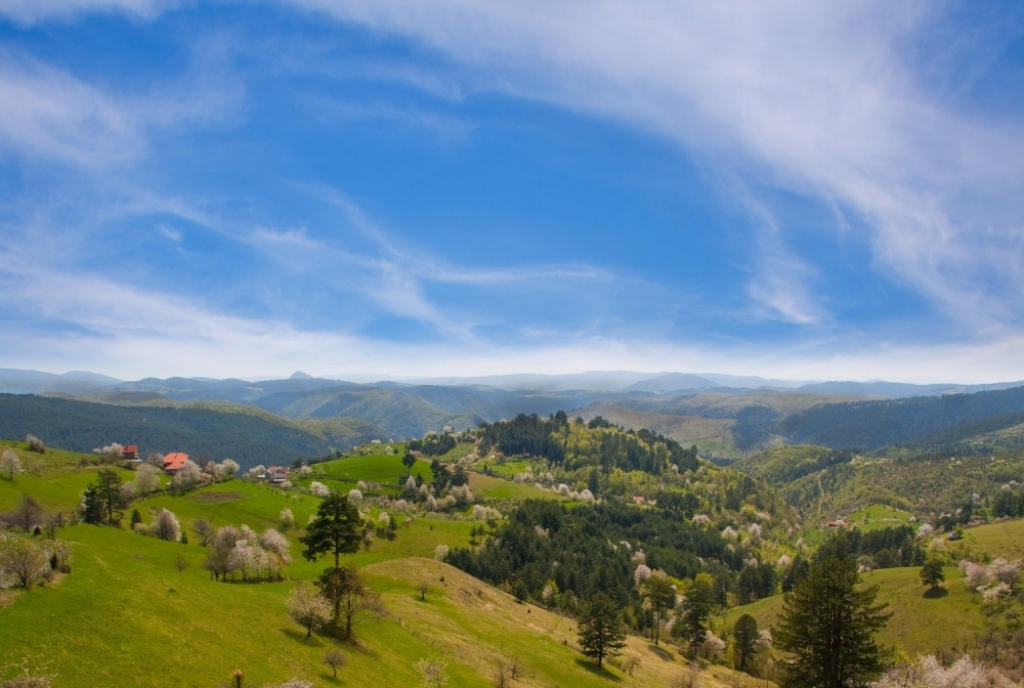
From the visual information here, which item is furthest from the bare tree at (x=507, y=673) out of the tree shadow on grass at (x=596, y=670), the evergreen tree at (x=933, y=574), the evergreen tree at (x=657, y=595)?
the evergreen tree at (x=933, y=574)

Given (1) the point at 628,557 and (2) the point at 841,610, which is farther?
(1) the point at 628,557

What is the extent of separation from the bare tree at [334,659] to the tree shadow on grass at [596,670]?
4550 centimetres

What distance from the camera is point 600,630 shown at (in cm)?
8169

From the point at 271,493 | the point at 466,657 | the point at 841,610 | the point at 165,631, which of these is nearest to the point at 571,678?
the point at 466,657

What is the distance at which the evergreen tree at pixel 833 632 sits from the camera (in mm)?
48438

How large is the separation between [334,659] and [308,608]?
27.1 ft

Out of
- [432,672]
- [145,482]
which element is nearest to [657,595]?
[432,672]

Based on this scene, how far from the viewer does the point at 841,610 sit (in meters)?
49.2

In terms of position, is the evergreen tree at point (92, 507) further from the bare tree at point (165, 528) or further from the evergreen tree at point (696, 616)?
the evergreen tree at point (696, 616)

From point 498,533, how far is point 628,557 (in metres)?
49.6

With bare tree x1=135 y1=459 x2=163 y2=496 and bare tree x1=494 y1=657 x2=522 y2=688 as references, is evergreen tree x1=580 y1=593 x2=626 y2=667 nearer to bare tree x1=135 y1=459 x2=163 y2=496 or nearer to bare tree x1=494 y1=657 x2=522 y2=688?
bare tree x1=494 y1=657 x2=522 y2=688

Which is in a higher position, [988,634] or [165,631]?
[165,631]

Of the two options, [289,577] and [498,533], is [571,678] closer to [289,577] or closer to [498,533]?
[289,577]

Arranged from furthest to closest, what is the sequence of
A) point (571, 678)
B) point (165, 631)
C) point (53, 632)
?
1. point (571, 678)
2. point (165, 631)
3. point (53, 632)
